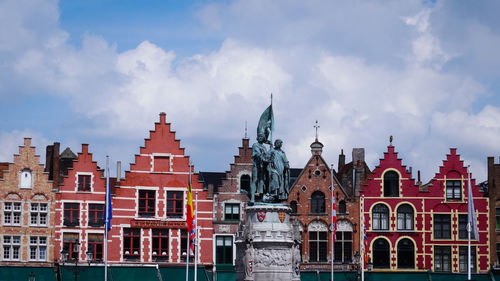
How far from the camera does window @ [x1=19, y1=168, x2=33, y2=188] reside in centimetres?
5378

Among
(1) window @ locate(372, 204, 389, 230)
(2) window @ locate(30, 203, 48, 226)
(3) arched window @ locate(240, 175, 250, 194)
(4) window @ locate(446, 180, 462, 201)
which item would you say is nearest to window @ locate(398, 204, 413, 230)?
(1) window @ locate(372, 204, 389, 230)

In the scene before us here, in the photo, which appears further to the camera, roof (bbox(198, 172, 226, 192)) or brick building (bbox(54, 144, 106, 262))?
roof (bbox(198, 172, 226, 192))

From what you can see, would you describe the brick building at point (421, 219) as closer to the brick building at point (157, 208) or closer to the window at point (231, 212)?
the window at point (231, 212)

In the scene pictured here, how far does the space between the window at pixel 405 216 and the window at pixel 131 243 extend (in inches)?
625

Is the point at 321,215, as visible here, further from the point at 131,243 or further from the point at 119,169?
the point at 119,169

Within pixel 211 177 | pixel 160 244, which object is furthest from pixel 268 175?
pixel 211 177

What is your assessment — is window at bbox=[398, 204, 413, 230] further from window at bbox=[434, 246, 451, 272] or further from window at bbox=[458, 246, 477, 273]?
window at bbox=[458, 246, 477, 273]

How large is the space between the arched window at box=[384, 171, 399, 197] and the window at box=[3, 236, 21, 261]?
22175mm

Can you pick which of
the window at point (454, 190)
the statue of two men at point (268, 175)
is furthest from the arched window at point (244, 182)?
the statue of two men at point (268, 175)

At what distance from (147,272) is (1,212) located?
911cm

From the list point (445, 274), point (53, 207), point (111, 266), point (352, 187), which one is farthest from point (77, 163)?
point (445, 274)

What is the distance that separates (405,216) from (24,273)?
75.0 feet

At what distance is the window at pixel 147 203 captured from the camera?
5447cm

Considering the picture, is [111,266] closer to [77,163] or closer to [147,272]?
[147,272]
